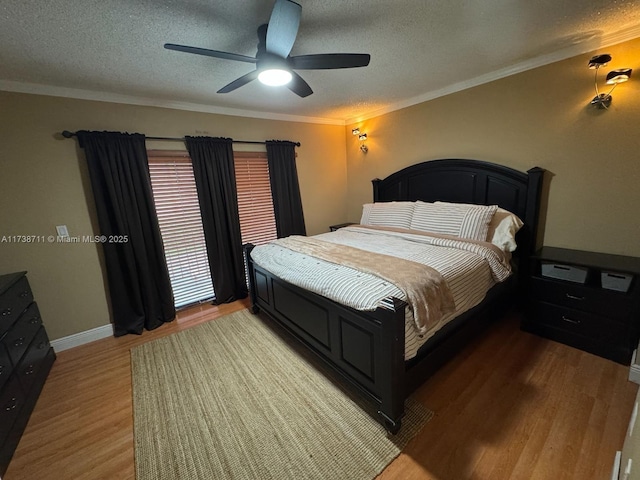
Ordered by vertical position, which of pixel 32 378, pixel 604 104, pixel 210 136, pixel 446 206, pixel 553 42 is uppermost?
pixel 553 42

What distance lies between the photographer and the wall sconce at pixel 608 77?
190 centimetres

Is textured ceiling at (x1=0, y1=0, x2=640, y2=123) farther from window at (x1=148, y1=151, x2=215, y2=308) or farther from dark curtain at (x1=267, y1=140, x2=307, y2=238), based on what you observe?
dark curtain at (x1=267, y1=140, x2=307, y2=238)

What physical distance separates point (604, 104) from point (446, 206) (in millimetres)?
1363

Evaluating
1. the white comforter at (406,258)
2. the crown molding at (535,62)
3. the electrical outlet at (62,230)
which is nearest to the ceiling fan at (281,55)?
the white comforter at (406,258)

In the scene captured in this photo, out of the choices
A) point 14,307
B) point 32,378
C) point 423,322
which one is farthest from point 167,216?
point 423,322

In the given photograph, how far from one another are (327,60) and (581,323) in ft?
9.02

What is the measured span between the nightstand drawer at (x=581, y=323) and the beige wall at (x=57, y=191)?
397 centimetres

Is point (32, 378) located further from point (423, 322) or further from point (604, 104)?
point (604, 104)

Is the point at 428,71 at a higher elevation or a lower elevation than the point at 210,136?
higher

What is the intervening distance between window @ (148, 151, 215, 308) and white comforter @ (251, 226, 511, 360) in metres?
0.98

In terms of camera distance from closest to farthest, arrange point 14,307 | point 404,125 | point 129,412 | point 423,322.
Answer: point 423,322, point 129,412, point 14,307, point 404,125

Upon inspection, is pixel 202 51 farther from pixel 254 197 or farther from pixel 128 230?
pixel 254 197

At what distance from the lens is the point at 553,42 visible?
6.74ft

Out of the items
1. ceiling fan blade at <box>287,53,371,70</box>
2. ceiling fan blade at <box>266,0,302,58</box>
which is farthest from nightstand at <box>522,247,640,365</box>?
ceiling fan blade at <box>266,0,302,58</box>
